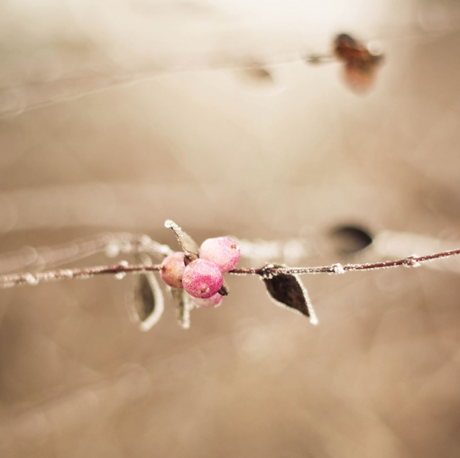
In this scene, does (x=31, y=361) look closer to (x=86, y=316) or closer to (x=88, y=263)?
(x=86, y=316)

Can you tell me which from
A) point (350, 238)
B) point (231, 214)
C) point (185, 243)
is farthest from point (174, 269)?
point (231, 214)

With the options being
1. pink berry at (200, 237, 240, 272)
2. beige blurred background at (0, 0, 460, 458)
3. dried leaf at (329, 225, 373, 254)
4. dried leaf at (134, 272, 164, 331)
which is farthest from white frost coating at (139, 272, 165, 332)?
beige blurred background at (0, 0, 460, 458)

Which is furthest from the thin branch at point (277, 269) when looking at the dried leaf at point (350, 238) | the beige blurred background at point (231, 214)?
the beige blurred background at point (231, 214)

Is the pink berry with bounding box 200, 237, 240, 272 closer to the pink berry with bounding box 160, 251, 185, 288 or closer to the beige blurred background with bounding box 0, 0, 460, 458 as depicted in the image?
the pink berry with bounding box 160, 251, 185, 288

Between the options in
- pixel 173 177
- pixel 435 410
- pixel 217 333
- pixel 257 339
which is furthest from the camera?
pixel 173 177

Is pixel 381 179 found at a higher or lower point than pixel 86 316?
higher

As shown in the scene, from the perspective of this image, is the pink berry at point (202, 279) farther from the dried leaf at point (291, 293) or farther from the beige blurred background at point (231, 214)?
the beige blurred background at point (231, 214)

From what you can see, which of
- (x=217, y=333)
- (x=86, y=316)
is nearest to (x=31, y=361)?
(x=86, y=316)
